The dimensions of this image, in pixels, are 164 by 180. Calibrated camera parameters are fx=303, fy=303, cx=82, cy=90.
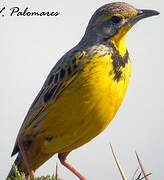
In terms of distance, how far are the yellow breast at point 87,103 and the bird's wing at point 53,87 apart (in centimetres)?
14

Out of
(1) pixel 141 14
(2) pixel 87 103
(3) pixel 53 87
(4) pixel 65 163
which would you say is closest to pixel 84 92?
(2) pixel 87 103

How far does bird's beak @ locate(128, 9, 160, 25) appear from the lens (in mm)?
5402

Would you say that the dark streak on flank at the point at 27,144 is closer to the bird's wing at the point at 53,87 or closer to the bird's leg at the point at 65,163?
the bird's wing at the point at 53,87

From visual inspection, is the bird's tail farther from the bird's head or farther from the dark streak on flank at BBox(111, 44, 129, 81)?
the bird's head

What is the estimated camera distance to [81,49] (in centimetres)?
530

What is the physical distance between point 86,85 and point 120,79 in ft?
2.06

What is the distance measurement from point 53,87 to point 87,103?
0.80m

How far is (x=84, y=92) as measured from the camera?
4801 millimetres

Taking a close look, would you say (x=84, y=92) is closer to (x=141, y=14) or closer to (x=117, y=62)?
(x=117, y=62)

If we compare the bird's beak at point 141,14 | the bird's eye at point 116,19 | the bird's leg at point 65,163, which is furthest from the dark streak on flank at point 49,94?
the bird's beak at point 141,14

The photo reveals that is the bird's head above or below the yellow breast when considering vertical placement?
above

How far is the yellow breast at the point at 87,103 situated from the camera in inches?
188

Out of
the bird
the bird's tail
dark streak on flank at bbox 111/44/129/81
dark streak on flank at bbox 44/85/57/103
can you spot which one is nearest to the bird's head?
the bird

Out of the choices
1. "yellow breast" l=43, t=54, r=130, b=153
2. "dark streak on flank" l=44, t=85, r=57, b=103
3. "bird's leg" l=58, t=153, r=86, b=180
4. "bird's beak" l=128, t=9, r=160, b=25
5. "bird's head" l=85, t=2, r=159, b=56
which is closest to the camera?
"yellow breast" l=43, t=54, r=130, b=153
